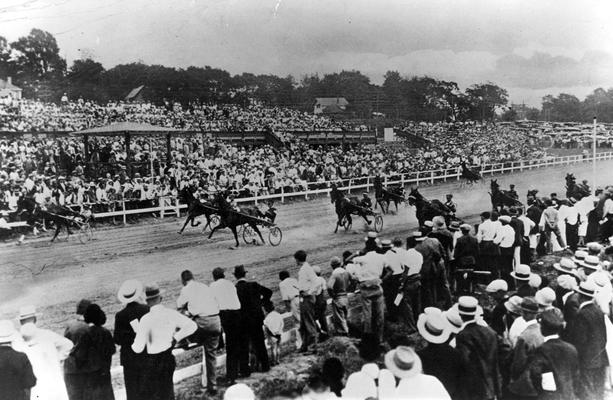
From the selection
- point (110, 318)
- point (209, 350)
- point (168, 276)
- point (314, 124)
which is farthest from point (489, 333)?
point (314, 124)

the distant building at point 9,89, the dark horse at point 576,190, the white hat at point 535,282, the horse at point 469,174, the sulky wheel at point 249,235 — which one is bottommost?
the sulky wheel at point 249,235

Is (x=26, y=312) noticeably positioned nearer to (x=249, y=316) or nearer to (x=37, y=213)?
(x=249, y=316)

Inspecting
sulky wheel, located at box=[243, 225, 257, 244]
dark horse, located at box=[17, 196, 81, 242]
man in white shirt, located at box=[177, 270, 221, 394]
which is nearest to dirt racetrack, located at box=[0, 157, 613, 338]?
sulky wheel, located at box=[243, 225, 257, 244]

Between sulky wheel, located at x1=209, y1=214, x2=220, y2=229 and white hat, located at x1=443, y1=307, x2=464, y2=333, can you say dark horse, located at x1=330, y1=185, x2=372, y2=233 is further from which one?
white hat, located at x1=443, y1=307, x2=464, y2=333

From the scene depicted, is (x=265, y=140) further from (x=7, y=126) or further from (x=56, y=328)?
(x=56, y=328)

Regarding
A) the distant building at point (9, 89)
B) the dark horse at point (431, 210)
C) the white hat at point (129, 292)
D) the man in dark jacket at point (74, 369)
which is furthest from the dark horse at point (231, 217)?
the man in dark jacket at point (74, 369)

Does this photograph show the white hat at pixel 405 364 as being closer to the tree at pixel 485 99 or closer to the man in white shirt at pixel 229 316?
the man in white shirt at pixel 229 316
